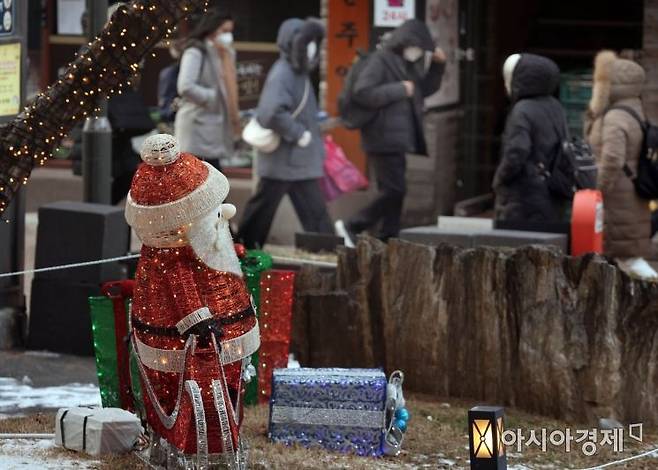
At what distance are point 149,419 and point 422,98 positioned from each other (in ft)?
22.5

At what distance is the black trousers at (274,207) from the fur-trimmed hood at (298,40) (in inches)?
34.9

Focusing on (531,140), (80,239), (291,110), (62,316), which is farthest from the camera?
(291,110)

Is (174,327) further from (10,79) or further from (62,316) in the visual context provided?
(10,79)

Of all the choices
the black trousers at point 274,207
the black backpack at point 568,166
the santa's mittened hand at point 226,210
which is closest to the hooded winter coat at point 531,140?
the black backpack at point 568,166

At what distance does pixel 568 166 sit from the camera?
1172 cm

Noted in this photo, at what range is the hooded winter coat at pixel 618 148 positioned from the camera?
11.9 m

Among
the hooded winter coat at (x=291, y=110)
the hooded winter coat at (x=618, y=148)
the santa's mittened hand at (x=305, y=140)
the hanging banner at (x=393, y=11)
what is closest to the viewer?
the hooded winter coat at (x=618, y=148)

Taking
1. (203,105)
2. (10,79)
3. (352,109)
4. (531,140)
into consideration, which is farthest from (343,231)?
(10,79)

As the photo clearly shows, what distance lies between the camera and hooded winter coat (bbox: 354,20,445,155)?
44.2ft

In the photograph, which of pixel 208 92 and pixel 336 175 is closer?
pixel 208 92

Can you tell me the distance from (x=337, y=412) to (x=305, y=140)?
17.5 ft

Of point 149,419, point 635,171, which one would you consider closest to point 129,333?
point 149,419

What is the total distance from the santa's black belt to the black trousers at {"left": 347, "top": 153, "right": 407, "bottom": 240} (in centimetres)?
637

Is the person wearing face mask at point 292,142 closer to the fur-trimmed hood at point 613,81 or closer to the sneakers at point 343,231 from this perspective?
the sneakers at point 343,231
